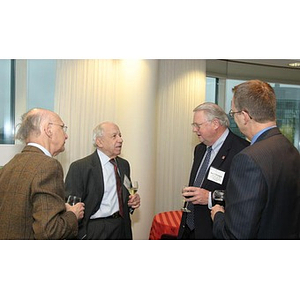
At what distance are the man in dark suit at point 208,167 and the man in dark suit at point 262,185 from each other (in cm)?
67

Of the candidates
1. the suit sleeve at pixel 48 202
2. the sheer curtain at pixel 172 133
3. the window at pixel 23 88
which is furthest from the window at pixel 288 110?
the suit sleeve at pixel 48 202

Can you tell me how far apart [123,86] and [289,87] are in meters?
4.31

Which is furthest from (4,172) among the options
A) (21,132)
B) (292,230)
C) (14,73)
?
(14,73)

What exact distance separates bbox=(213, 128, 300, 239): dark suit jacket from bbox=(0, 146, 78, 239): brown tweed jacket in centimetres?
78

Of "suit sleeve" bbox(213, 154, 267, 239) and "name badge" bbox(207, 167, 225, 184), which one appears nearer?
"suit sleeve" bbox(213, 154, 267, 239)

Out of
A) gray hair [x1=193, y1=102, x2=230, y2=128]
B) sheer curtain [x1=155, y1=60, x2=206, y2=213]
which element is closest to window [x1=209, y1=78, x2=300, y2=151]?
sheer curtain [x1=155, y1=60, x2=206, y2=213]

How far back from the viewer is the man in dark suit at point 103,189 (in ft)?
9.23

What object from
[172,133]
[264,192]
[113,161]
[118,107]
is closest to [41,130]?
[264,192]

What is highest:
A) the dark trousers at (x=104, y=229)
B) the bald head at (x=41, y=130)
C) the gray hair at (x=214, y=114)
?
the gray hair at (x=214, y=114)

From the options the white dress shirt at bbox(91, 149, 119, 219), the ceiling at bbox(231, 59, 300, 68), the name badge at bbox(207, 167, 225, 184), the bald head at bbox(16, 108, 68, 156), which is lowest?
the white dress shirt at bbox(91, 149, 119, 219)

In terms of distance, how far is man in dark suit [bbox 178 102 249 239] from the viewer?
2445 mm

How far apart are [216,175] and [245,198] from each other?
35.9 inches

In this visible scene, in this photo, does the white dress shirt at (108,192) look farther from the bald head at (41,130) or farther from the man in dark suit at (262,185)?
the man in dark suit at (262,185)

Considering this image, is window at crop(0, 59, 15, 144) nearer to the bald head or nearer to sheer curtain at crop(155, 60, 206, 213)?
sheer curtain at crop(155, 60, 206, 213)
